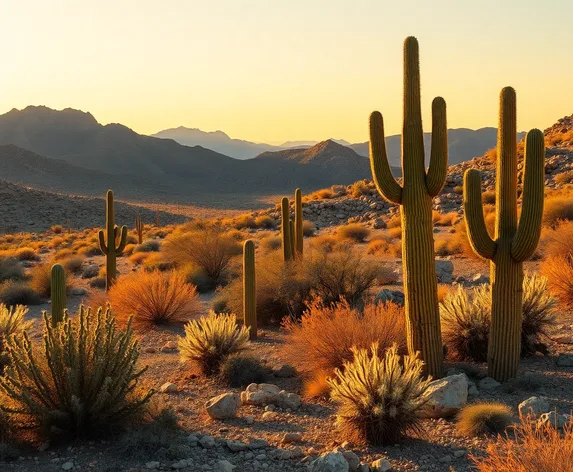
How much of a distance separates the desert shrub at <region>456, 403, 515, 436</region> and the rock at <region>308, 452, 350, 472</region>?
1572 millimetres

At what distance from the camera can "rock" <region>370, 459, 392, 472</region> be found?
6.32 m

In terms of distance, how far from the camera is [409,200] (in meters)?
8.80

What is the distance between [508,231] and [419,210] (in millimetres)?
1272

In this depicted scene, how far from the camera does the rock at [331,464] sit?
6.09 m

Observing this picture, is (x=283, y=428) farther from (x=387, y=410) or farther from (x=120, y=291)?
(x=120, y=291)

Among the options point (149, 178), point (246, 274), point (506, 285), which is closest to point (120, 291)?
point (246, 274)

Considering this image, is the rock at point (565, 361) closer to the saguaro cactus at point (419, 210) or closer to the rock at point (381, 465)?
the saguaro cactus at point (419, 210)

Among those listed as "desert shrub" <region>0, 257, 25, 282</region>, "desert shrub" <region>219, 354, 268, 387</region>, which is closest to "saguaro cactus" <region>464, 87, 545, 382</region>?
"desert shrub" <region>219, 354, 268, 387</region>

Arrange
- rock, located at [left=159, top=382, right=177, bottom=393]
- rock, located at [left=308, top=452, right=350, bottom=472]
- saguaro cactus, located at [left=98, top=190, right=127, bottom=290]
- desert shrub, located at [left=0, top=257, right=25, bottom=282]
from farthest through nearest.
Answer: desert shrub, located at [left=0, top=257, right=25, bottom=282] < saguaro cactus, located at [left=98, top=190, right=127, bottom=290] < rock, located at [left=159, top=382, right=177, bottom=393] < rock, located at [left=308, top=452, right=350, bottom=472]

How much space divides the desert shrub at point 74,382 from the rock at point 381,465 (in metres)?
2.49

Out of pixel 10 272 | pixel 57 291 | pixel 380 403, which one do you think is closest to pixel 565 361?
pixel 380 403

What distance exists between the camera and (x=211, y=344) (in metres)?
10.4

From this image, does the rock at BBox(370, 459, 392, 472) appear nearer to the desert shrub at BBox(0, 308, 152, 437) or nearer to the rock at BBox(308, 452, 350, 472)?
the rock at BBox(308, 452, 350, 472)

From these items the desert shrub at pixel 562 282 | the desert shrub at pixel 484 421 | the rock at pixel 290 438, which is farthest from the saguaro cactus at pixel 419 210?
the desert shrub at pixel 562 282
